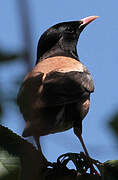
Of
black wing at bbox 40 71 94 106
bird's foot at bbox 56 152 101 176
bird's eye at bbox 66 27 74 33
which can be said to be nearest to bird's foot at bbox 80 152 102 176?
bird's foot at bbox 56 152 101 176

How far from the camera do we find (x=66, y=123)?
4207 mm

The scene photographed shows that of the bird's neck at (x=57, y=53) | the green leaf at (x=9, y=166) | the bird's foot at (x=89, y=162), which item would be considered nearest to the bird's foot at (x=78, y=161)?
the bird's foot at (x=89, y=162)

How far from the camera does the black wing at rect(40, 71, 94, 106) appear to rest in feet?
11.5

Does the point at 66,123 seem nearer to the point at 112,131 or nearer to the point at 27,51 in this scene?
the point at 112,131

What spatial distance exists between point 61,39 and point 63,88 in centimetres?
257

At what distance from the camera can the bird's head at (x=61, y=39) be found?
5930mm

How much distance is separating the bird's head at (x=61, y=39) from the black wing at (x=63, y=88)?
1680mm

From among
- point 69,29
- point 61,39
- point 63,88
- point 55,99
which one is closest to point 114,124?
point 55,99

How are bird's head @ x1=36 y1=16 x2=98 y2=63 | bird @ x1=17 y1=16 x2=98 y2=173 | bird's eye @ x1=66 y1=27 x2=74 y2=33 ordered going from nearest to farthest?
bird @ x1=17 y1=16 x2=98 y2=173
bird's head @ x1=36 y1=16 x2=98 y2=63
bird's eye @ x1=66 y1=27 x2=74 y2=33

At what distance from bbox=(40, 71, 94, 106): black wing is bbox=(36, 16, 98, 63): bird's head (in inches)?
66.1

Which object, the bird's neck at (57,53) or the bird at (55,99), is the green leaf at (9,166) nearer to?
the bird at (55,99)

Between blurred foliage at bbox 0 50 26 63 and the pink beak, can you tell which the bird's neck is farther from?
blurred foliage at bbox 0 50 26 63

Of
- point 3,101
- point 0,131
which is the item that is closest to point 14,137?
point 0,131

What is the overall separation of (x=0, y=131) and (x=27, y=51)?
0.90m
